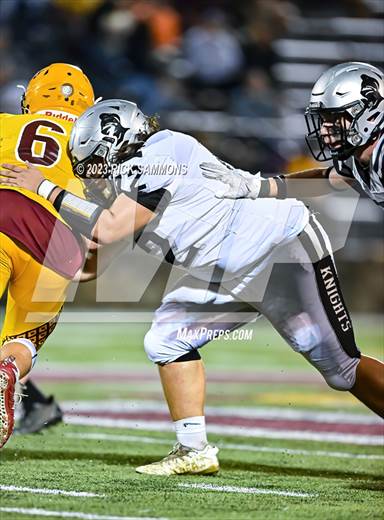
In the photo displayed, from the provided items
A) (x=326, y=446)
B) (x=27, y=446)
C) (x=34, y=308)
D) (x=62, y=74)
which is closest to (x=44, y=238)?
(x=34, y=308)

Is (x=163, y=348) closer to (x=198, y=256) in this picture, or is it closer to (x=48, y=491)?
(x=198, y=256)

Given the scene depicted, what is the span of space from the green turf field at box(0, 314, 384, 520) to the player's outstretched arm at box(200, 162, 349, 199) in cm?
105

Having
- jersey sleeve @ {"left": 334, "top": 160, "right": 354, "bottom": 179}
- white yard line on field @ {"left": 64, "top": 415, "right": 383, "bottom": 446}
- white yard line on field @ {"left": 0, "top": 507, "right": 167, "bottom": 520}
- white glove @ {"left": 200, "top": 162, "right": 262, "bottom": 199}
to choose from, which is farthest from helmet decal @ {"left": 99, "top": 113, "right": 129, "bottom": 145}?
white yard line on field @ {"left": 64, "top": 415, "right": 383, "bottom": 446}

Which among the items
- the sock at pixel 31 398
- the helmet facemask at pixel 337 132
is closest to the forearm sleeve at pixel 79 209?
the helmet facemask at pixel 337 132

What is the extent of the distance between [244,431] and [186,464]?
4.29 feet

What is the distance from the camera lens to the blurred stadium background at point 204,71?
10.8m

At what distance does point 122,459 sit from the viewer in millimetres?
4422

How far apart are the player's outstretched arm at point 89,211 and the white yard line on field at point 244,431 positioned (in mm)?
1687

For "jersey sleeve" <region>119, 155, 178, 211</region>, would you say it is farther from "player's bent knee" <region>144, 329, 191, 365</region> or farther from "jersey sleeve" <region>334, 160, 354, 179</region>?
"jersey sleeve" <region>334, 160, 354, 179</region>

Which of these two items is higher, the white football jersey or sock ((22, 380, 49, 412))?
the white football jersey

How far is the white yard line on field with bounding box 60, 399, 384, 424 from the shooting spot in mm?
5832

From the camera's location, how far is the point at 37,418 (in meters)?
5.09

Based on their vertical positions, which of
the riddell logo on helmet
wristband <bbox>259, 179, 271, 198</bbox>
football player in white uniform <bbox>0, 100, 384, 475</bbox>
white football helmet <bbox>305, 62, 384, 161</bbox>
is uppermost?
white football helmet <bbox>305, 62, 384, 161</bbox>

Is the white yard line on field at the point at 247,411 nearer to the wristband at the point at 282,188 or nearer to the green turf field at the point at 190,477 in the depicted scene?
the green turf field at the point at 190,477
